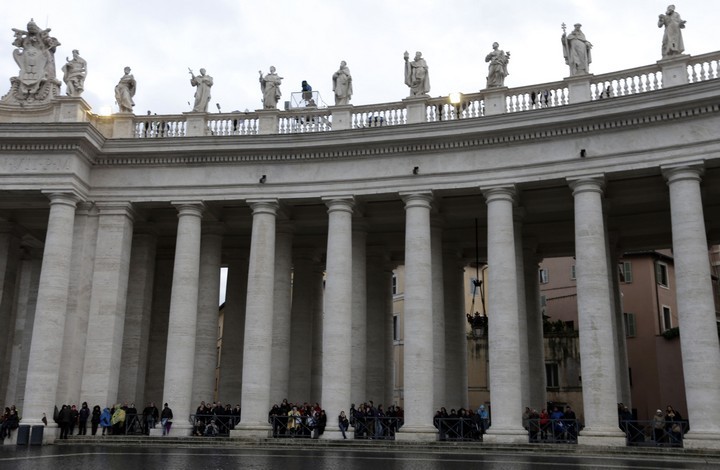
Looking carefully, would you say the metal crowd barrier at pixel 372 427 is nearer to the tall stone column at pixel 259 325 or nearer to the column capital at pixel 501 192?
the tall stone column at pixel 259 325

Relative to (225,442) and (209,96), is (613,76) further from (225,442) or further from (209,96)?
(225,442)

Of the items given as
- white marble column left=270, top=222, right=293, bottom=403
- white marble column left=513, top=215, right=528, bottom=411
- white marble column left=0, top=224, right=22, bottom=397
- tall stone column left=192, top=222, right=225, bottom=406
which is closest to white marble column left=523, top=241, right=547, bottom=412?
white marble column left=513, top=215, right=528, bottom=411

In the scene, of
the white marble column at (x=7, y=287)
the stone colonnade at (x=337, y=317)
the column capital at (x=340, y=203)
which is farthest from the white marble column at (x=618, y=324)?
the white marble column at (x=7, y=287)

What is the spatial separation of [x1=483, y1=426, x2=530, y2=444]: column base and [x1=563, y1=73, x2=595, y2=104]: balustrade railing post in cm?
1369

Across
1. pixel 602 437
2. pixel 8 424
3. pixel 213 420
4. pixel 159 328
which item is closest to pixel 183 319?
pixel 213 420

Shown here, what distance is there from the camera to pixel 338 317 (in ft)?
108

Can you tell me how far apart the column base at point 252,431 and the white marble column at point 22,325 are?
13562 mm

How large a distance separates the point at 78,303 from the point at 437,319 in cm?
1623

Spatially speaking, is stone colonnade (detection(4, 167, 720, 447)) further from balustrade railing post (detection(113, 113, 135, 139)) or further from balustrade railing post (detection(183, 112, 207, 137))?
balustrade railing post (detection(113, 113, 135, 139))

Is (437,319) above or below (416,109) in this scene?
below

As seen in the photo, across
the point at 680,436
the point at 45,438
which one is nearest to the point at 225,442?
the point at 45,438

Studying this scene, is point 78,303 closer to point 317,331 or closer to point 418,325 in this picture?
point 317,331

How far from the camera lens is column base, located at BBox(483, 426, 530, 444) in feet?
95.5

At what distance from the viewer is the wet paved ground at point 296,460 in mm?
20016
